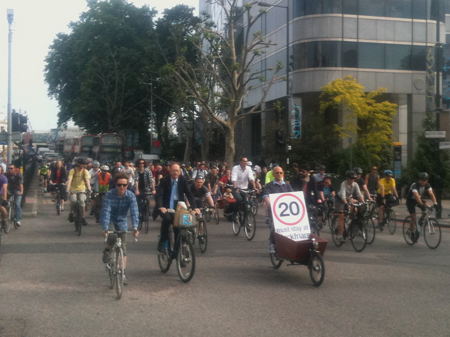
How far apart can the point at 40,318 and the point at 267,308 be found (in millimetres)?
2495

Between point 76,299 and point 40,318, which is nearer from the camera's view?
point 40,318

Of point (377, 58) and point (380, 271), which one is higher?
point (377, 58)

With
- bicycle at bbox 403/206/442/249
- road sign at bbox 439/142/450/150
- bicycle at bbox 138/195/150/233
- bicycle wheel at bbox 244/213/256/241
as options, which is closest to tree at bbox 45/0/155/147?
road sign at bbox 439/142/450/150

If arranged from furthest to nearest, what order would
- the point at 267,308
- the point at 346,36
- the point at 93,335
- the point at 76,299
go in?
the point at 346,36
the point at 76,299
the point at 267,308
the point at 93,335

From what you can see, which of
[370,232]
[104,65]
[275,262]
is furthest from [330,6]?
[275,262]

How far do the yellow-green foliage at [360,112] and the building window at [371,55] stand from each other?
218cm

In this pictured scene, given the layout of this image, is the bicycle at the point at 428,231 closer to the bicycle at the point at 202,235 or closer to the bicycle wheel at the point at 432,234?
the bicycle wheel at the point at 432,234

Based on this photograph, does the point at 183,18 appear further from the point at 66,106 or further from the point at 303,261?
the point at 303,261

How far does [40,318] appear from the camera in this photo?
7059 mm

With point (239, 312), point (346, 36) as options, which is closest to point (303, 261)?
point (239, 312)

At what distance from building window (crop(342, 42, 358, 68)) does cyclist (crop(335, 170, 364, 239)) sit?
28760mm

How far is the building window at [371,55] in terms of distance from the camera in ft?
136

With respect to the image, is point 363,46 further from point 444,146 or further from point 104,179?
point 104,179

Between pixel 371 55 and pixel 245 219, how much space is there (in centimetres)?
2939
